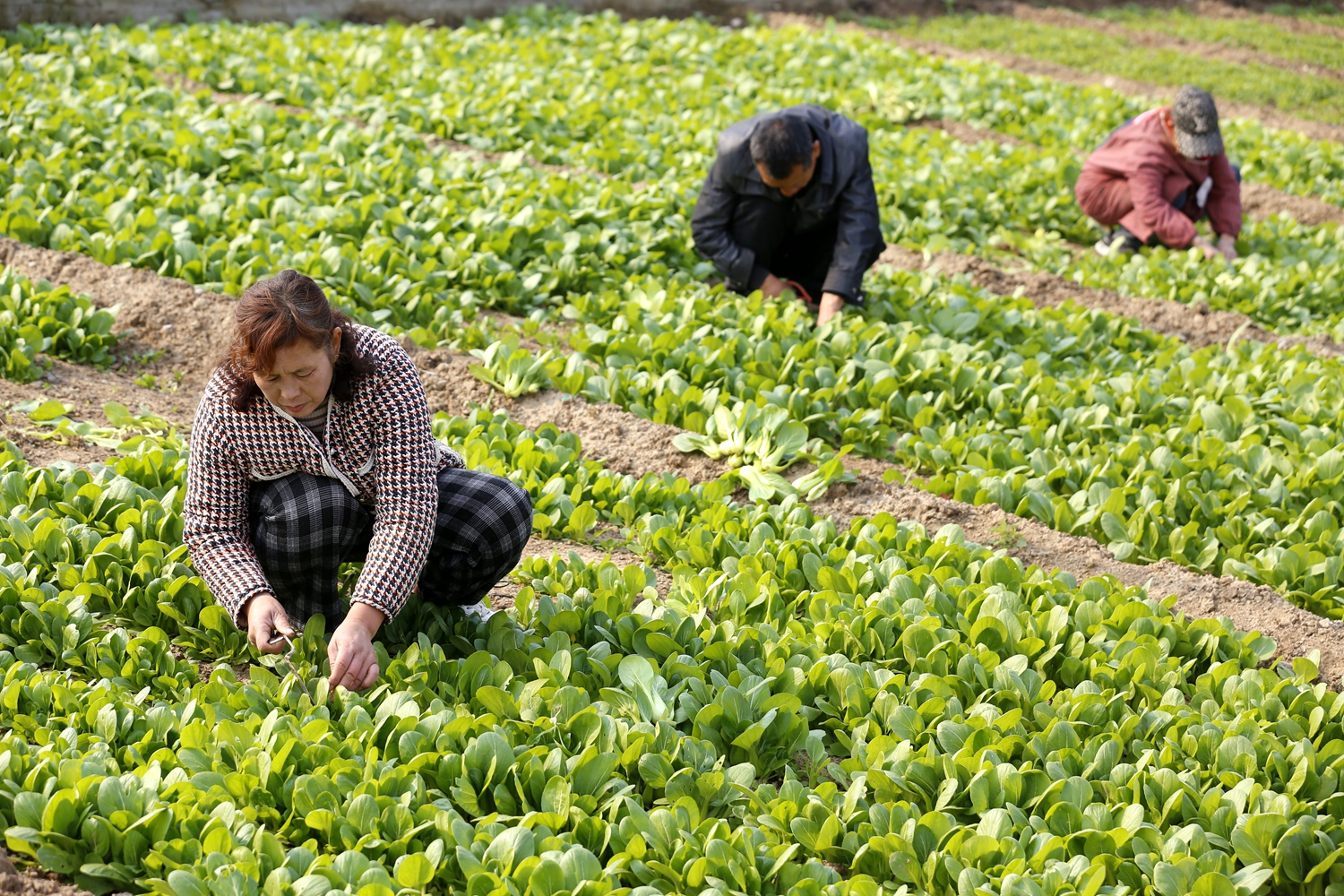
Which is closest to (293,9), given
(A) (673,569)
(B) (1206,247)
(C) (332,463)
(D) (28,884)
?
(B) (1206,247)

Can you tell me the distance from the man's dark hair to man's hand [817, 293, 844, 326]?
2.28ft

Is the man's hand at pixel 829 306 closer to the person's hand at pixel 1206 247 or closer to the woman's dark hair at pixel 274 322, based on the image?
the person's hand at pixel 1206 247

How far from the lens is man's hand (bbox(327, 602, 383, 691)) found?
2713 millimetres

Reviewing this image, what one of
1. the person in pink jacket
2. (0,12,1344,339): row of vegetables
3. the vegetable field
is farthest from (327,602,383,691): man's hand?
the person in pink jacket

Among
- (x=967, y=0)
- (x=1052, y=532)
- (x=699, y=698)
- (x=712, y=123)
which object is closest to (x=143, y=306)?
(x=699, y=698)

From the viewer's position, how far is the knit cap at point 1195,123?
24.2 feet

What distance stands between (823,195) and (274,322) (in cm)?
365

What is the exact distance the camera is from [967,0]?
1770cm

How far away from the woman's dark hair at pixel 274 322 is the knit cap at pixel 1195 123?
6.45m

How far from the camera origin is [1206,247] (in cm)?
770

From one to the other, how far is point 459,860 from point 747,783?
731 millimetres

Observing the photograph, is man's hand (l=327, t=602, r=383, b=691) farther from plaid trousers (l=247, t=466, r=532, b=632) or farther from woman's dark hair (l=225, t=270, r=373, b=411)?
woman's dark hair (l=225, t=270, r=373, b=411)

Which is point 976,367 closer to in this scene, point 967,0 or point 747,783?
point 747,783

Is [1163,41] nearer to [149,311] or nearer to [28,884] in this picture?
[149,311]
